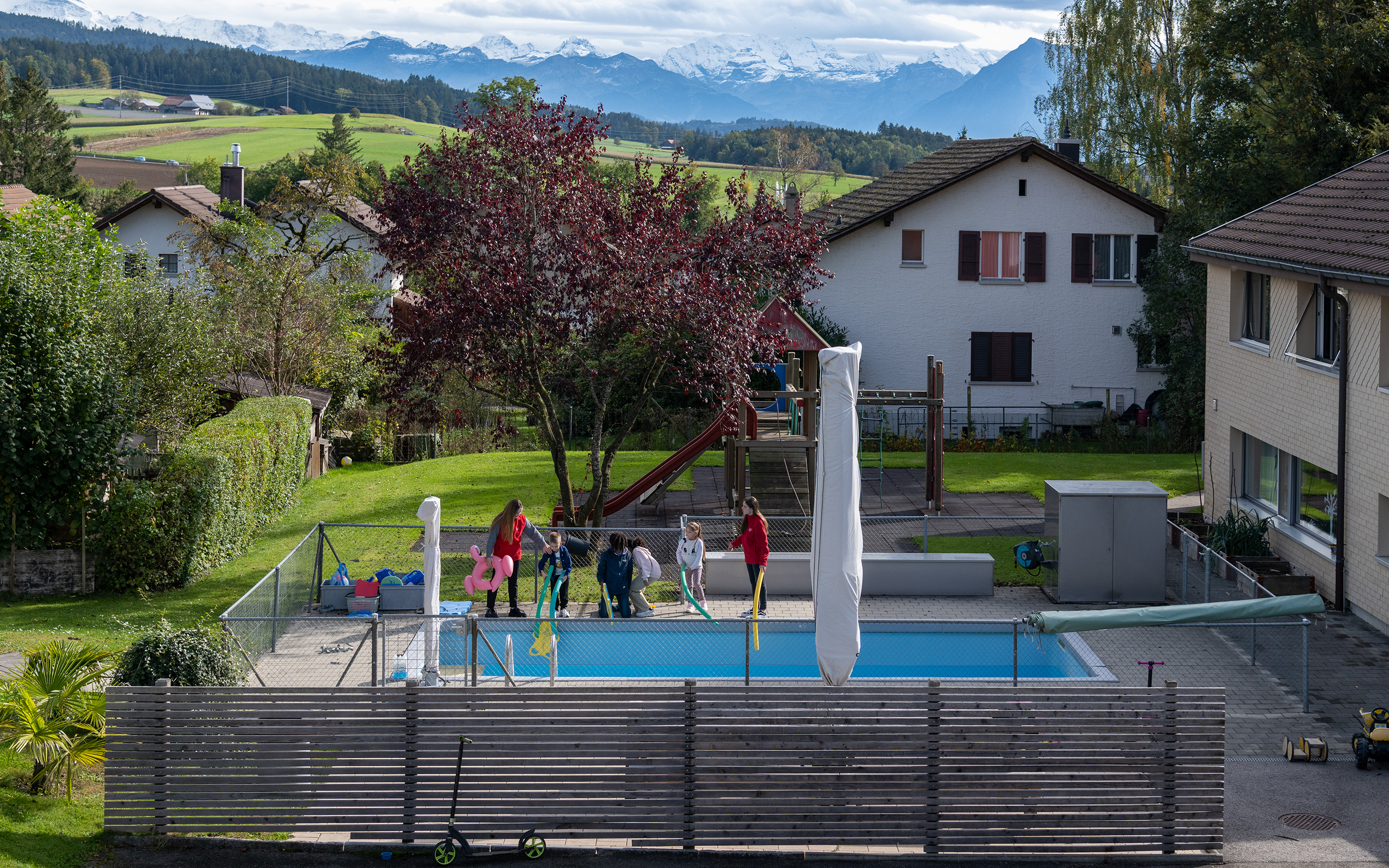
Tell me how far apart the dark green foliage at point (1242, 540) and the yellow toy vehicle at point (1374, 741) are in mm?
7597

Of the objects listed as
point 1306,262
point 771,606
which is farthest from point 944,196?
point 771,606

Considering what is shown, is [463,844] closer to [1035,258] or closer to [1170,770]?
[1170,770]

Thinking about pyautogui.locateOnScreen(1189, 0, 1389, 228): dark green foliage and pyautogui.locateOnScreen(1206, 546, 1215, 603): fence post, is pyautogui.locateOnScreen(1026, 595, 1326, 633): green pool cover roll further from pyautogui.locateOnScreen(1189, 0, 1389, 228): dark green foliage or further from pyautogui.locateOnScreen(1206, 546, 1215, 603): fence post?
pyautogui.locateOnScreen(1189, 0, 1389, 228): dark green foliage

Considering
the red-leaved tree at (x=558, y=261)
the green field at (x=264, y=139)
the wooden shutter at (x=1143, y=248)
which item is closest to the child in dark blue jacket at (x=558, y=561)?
the red-leaved tree at (x=558, y=261)

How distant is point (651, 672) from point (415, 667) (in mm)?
3012

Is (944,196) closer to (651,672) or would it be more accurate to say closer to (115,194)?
(651,672)

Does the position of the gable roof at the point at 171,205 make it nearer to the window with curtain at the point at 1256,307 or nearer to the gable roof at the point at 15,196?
the gable roof at the point at 15,196

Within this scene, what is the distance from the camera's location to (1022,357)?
37750mm

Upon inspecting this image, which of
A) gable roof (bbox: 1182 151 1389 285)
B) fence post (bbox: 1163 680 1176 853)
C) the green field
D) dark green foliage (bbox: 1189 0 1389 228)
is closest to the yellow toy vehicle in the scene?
fence post (bbox: 1163 680 1176 853)

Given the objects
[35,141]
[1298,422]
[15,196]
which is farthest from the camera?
[35,141]

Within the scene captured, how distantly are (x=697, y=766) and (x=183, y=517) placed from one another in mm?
12538

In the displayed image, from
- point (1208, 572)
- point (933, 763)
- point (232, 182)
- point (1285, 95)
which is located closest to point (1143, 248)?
point (1285, 95)

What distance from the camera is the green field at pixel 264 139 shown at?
12588 cm

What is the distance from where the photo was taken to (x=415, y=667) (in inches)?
557
